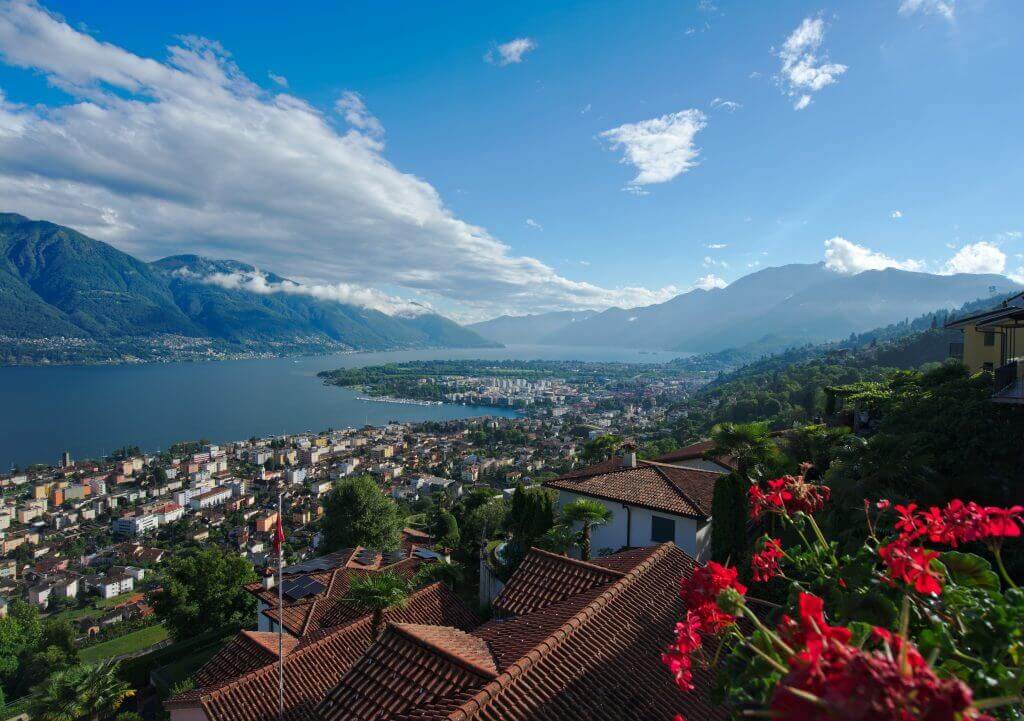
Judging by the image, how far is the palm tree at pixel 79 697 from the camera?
959 cm

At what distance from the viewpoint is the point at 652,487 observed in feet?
37.3

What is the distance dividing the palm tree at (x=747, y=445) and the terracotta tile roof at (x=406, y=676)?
704 cm

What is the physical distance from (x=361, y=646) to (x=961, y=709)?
9239 mm

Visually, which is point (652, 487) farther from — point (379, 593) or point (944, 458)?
point (379, 593)

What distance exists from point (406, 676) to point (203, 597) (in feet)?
50.9

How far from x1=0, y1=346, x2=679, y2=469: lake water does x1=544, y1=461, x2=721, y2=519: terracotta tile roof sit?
3352 inches

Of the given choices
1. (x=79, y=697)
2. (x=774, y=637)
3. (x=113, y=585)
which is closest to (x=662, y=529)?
(x=774, y=637)

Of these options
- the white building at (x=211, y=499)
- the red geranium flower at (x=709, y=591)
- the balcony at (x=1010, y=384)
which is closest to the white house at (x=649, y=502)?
the balcony at (x=1010, y=384)

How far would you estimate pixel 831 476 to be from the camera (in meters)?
9.03

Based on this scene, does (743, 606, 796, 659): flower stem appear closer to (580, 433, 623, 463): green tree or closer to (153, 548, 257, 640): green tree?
(580, 433, 623, 463): green tree

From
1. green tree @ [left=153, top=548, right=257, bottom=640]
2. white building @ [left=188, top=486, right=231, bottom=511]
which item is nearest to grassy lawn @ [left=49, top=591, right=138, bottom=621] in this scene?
white building @ [left=188, top=486, right=231, bottom=511]

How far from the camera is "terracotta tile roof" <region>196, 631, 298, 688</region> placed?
342 inches

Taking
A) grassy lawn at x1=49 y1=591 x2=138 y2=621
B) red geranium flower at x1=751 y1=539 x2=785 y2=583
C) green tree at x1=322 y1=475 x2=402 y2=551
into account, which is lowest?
grassy lawn at x1=49 y1=591 x2=138 y2=621

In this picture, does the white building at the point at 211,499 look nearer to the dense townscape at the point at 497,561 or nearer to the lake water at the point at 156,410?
the dense townscape at the point at 497,561
